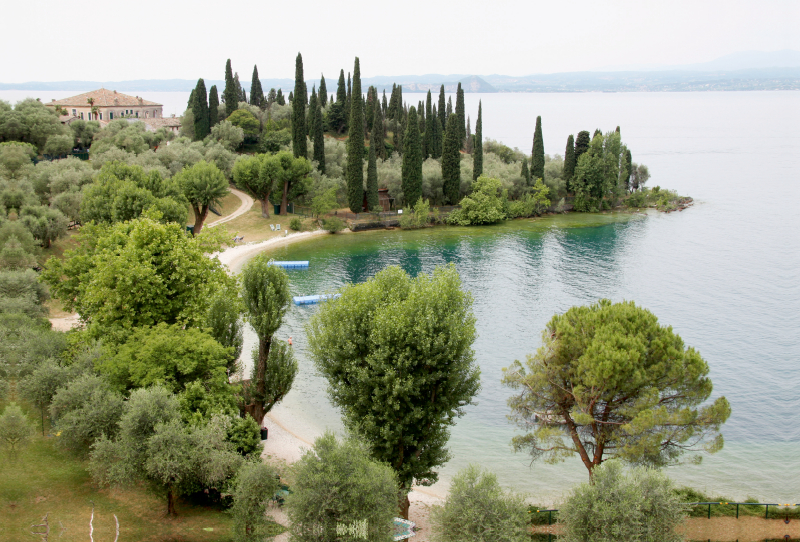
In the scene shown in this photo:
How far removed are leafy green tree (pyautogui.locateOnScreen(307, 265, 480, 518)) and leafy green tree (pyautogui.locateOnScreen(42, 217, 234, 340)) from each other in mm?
8103

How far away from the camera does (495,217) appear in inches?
3196

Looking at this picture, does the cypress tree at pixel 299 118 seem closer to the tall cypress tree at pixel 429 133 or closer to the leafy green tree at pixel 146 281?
the tall cypress tree at pixel 429 133

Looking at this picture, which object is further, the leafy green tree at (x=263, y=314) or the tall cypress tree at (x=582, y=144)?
the tall cypress tree at (x=582, y=144)

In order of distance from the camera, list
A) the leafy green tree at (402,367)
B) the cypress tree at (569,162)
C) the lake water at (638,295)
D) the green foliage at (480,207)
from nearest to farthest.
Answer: the leafy green tree at (402,367) → the lake water at (638,295) → the green foliage at (480,207) → the cypress tree at (569,162)

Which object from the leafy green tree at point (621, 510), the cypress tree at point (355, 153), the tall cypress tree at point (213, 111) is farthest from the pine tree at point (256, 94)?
the leafy green tree at point (621, 510)

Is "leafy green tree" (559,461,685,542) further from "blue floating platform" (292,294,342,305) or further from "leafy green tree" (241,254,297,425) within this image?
"blue floating platform" (292,294,342,305)

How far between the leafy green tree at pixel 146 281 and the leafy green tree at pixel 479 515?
15499 millimetres

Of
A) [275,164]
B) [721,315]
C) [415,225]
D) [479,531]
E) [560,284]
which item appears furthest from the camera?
[415,225]

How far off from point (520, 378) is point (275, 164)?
53081 mm

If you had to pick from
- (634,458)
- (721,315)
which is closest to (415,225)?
(721,315)

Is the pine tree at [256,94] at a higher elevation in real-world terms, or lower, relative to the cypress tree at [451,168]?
higher

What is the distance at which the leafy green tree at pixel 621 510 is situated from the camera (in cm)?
1786

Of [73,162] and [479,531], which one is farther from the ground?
[73,162]

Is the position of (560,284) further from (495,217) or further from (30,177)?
(30,177)
